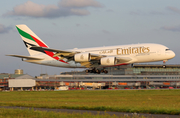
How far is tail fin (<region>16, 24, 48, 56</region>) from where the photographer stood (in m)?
55.9

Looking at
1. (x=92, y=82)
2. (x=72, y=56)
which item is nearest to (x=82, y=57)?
(x=72, y=56)

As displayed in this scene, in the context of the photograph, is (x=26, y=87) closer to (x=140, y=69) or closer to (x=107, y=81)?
(x=107, y=81)

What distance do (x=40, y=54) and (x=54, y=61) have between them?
3.69 m

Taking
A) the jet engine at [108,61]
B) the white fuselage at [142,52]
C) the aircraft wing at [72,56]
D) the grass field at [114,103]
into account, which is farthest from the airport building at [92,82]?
the grass field at [114,103]

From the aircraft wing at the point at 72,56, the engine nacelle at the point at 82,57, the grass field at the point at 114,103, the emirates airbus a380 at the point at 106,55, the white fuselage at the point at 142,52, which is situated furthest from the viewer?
the aircraft wing at the point at 72,56

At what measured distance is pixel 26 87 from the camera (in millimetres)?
135875

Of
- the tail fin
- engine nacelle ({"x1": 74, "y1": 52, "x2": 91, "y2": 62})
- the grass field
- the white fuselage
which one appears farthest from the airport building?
the grass field

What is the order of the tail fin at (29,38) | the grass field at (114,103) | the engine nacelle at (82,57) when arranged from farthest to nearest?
the tail fin at (29,38), the engine nacelle at (82,57), the grass field at (114,103)

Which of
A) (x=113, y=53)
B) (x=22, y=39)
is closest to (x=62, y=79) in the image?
(x=22, y=39)

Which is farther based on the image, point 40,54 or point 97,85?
point 97,85

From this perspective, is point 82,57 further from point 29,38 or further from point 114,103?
point 29,38

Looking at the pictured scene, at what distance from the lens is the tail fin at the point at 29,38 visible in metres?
55.9

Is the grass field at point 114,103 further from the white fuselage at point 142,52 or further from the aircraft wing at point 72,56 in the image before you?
the white fuselage at point 142,52

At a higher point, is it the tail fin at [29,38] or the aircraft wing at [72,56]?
the tail fin at [29,38]
